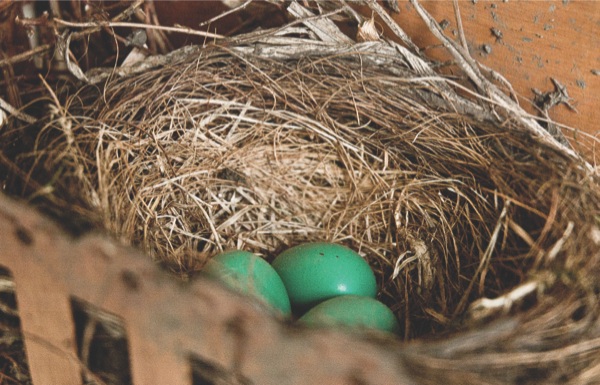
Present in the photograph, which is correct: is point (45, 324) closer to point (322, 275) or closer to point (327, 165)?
point (322, 275)

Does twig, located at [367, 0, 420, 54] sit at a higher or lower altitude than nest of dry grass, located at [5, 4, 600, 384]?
higher

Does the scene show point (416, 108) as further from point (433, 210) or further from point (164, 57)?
point (164, 57)

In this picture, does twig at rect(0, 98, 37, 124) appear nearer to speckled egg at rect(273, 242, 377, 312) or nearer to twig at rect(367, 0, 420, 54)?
speckled egg at rect(273, 242, 377, 312)

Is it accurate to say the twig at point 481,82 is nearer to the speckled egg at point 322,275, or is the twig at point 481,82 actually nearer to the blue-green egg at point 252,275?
the speckled egg at point 322,275

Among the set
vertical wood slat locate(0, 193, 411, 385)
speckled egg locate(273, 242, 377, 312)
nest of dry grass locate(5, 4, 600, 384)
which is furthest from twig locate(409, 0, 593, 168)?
vertical wood slat locate(0, 193, 411, 385)

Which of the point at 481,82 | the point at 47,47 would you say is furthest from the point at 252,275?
the point at 47,47

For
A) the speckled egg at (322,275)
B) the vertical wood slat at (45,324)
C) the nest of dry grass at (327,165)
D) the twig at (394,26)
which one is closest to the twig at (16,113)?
the nest of dry grass at (327,165)

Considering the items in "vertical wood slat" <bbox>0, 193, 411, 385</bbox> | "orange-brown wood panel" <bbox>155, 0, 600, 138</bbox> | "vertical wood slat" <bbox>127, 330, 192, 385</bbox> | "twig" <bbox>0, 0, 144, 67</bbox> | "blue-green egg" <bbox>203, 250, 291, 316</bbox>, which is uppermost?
"twig" <bbox>0, 0, 144, 67</bbox>
